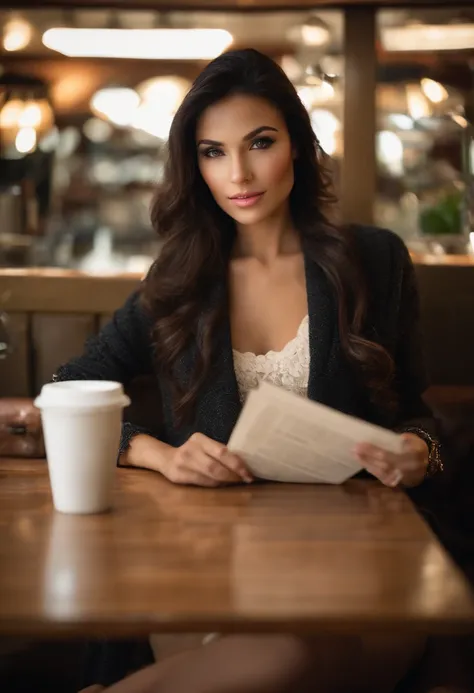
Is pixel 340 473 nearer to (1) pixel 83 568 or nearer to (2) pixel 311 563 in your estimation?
(2) pixel 311 563

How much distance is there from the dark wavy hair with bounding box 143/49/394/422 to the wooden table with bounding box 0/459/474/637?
0.44 metres

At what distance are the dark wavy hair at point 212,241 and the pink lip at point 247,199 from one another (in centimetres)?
16

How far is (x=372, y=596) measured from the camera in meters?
1.07

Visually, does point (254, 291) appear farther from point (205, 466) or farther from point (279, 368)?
point (205, 466)

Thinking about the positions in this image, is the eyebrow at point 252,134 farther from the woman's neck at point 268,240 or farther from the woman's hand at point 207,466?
the woman's hand at point 207,466

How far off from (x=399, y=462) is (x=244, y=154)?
70cm

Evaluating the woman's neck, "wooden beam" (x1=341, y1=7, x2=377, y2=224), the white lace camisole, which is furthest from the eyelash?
"wooden beam" (x1=341, y1=7, x2=377, y2=224)

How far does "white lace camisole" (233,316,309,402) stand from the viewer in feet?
6.32

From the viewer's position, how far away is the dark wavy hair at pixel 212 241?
1910 millimetres

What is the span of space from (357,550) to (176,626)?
12.4 inches

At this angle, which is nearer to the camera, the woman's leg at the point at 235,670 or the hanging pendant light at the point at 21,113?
the woman's leg at the point at 235,670

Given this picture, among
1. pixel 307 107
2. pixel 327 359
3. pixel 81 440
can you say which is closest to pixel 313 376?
pixel 327 359

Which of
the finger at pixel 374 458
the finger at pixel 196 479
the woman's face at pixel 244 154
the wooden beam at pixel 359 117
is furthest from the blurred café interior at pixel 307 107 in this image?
the finger at pixel 196 479

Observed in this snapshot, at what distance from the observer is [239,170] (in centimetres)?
185
